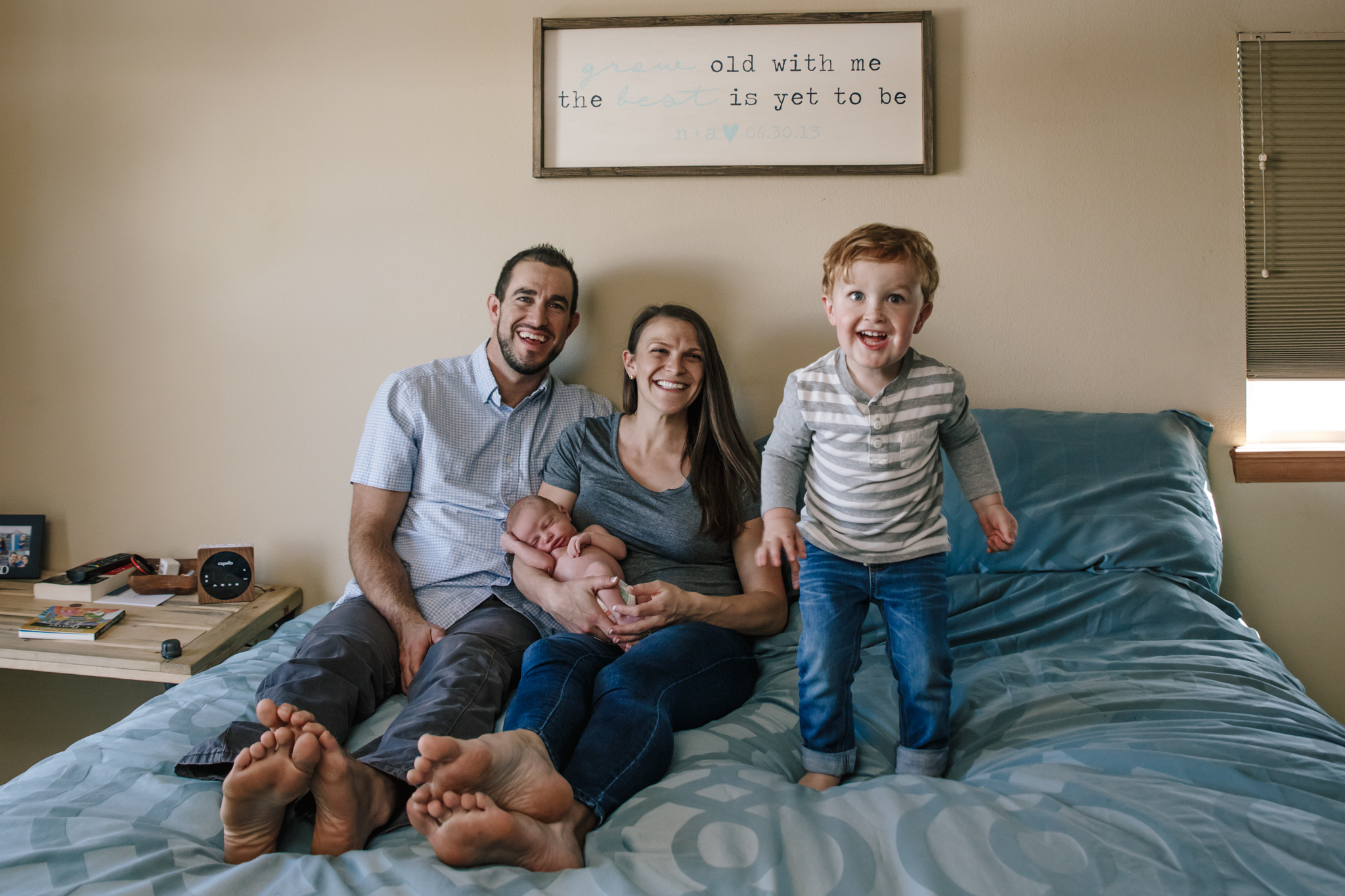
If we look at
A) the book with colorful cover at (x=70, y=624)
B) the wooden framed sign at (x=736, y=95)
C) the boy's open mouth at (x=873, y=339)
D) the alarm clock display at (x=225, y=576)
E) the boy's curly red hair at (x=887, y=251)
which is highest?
the wooden framed sign at (x=736, y=95)

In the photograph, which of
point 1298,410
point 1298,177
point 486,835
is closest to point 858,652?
point 486,835

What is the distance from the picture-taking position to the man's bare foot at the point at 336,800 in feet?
2.97

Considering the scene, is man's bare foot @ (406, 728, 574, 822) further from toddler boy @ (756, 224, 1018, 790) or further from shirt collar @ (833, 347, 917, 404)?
shirt collar @ (833, 347, 917, 404)

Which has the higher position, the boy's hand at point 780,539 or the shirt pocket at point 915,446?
the shirt pocket at point 915,446

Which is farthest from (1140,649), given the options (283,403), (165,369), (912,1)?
(165,369)

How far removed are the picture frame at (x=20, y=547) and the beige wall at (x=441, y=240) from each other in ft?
0.19

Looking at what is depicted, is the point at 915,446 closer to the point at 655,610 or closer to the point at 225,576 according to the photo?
the point at 655,610

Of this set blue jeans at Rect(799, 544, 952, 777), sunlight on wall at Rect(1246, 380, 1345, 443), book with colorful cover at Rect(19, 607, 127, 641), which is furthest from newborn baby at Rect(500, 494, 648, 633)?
sunlight on wall at Rect(1246, 380, 1345, 443)

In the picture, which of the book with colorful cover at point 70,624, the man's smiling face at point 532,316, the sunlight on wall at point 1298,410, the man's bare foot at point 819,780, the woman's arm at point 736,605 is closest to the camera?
the man's bare foot at point 819,780

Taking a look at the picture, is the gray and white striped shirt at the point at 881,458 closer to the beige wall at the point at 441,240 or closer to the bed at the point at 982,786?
the bed at the point at 982,786

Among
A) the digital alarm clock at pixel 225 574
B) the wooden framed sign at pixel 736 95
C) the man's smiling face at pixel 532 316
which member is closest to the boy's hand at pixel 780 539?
the man's smiling face at pixel 532 316

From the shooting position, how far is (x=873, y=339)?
1211 millimetres

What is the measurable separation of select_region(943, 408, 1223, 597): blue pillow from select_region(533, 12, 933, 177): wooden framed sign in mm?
761

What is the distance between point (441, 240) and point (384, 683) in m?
1.17
